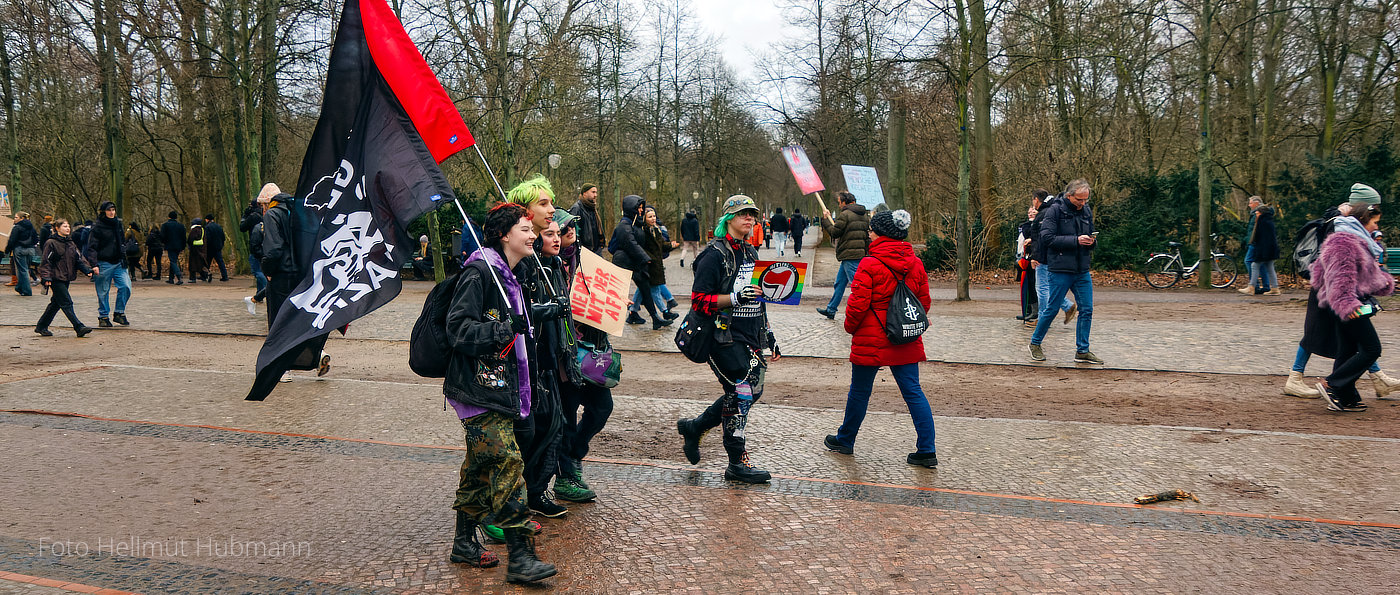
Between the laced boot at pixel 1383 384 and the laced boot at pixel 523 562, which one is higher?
the laced boot at pixel 1383 384

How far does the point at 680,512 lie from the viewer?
4762 millimetres

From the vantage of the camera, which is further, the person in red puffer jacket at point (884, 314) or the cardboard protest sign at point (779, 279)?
the person in red puffer jacket at point (884, 314)

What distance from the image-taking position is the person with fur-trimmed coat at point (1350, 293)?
677 cm

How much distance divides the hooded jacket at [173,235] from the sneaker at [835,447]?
21.3 meters

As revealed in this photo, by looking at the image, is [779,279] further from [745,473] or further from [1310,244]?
[1310,244]

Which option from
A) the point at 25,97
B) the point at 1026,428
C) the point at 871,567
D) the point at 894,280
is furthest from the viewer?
the point at 25,97

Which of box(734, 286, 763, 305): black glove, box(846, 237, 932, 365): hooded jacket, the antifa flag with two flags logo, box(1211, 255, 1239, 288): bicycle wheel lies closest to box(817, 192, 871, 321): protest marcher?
box(846, 237, 932, 365): hooded jacket

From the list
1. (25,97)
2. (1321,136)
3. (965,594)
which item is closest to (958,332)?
(965,594)

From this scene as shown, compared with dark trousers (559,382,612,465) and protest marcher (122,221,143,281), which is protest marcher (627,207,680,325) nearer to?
dark trousers (559,382,612,465)

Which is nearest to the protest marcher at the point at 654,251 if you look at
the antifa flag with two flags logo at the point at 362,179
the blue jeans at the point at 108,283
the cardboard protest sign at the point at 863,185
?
the cardboard protest sign at the point at 863,185

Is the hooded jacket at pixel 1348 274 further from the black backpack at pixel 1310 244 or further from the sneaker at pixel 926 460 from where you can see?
the sneaker at pixel 926 460

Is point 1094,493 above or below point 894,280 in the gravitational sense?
below

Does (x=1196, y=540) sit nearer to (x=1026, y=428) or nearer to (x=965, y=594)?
(x=965, y=594)

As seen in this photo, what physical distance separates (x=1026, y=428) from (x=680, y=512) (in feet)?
10.0
